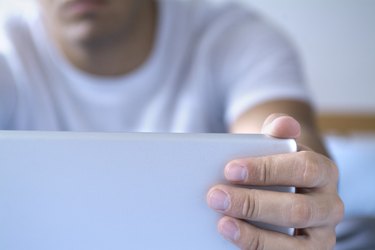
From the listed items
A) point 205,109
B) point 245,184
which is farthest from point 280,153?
point 205,109

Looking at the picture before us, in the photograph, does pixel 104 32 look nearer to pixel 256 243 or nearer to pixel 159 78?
pixel 159 78

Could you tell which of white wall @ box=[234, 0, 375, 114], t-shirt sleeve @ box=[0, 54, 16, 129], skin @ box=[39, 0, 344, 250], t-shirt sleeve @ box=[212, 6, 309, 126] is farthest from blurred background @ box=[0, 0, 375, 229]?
skin @ box=[39, 0, 344, 250]

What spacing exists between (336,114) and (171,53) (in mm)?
1073

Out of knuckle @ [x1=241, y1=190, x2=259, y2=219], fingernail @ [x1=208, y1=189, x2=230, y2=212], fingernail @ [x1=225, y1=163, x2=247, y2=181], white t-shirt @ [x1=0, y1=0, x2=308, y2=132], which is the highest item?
white t-shirt @ [x1=0, y1=0, x2=308, y2=132]

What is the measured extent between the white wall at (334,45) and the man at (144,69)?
0.90 meters

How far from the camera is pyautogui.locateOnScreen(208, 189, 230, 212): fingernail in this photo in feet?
1.00

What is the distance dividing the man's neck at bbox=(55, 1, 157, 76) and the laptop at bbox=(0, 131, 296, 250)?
47 cm

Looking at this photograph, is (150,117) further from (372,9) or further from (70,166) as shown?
(372,9)

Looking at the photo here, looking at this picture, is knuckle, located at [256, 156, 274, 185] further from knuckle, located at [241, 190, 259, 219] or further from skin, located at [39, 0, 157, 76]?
skin, located at [39, 0, 157, 76]

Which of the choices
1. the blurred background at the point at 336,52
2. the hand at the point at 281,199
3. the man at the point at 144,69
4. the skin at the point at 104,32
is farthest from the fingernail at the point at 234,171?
the blurred background at the point at 336,52

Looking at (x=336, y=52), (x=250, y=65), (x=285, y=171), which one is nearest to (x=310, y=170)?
(x=285, y=171)

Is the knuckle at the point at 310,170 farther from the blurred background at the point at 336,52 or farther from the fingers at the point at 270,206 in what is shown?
the blurred background at the point at 336,52

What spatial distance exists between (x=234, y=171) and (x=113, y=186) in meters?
0.08

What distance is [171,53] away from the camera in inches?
31.3
